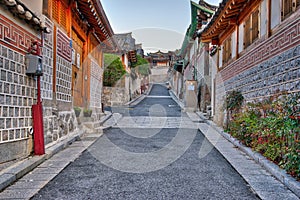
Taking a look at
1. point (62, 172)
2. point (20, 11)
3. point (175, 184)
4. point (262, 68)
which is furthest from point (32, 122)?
point (262, 68)

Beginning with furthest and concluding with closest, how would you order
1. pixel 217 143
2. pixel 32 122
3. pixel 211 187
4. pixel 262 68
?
Result: 1. pixel 217 143
2. pixel 262 68
3. pixel 32 122
4. pixel 211 187

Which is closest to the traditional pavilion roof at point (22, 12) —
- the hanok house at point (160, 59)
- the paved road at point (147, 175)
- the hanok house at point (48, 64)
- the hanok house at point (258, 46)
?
the hanok house at point (48, 64)

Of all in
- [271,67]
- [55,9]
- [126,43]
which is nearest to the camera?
[271,67]

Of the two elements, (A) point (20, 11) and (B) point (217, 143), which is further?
(B) point (217, 143)

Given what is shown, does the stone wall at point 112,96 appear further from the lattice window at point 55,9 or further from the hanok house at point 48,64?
the lattice window at point 55,9

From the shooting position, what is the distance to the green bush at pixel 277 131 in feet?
13.9

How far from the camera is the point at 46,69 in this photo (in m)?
6.65

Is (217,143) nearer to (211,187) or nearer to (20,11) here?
(211,187)

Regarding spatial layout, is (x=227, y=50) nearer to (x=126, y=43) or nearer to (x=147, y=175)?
(x=147, y=175)

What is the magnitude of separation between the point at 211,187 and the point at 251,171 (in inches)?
50.3

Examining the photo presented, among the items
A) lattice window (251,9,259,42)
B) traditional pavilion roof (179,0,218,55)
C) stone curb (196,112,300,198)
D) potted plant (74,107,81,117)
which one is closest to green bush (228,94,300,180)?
stone curb (196,112,300,198)

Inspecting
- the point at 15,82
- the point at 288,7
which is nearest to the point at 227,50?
the point at 288,7

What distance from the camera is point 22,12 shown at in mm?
4879

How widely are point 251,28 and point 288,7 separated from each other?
2499mm
